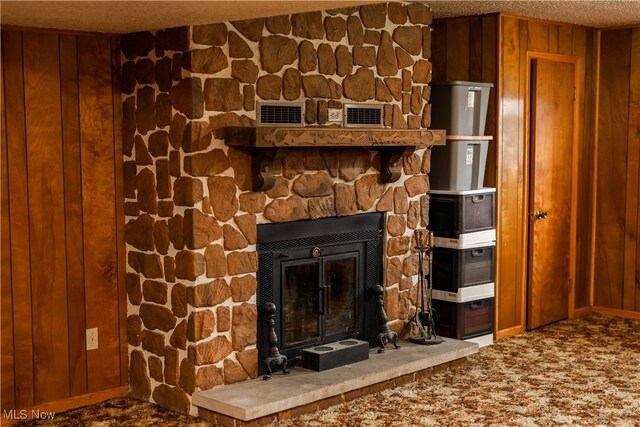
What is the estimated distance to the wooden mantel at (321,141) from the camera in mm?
4141

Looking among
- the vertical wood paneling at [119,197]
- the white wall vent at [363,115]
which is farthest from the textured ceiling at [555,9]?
the vertical wood paneling at [119,197]

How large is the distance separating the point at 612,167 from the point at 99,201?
409cm

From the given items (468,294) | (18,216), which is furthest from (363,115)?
(18,216)

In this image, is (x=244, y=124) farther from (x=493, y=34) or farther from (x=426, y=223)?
(x=493, y=34)

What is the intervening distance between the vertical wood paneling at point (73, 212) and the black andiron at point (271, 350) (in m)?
0.93

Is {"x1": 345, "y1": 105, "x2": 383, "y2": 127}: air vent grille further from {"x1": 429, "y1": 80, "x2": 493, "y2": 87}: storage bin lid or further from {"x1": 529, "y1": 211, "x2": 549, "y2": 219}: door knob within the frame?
{"x1": 529, "y1": 211, "x2": 549, "y2": 219}: door knob

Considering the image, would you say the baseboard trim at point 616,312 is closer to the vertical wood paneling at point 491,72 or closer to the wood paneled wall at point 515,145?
the wood paneled wall at point 515,145

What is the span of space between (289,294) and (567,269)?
2780mm

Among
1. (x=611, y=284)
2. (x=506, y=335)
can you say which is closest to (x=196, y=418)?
(x=506, y=335)

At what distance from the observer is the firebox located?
456cm

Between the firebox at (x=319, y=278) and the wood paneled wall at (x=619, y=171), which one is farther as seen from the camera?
the wood paneled wall at (x=619, y=171)

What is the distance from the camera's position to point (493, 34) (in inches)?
223

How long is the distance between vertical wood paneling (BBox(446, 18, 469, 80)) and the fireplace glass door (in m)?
1.63

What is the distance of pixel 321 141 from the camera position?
4.38m
